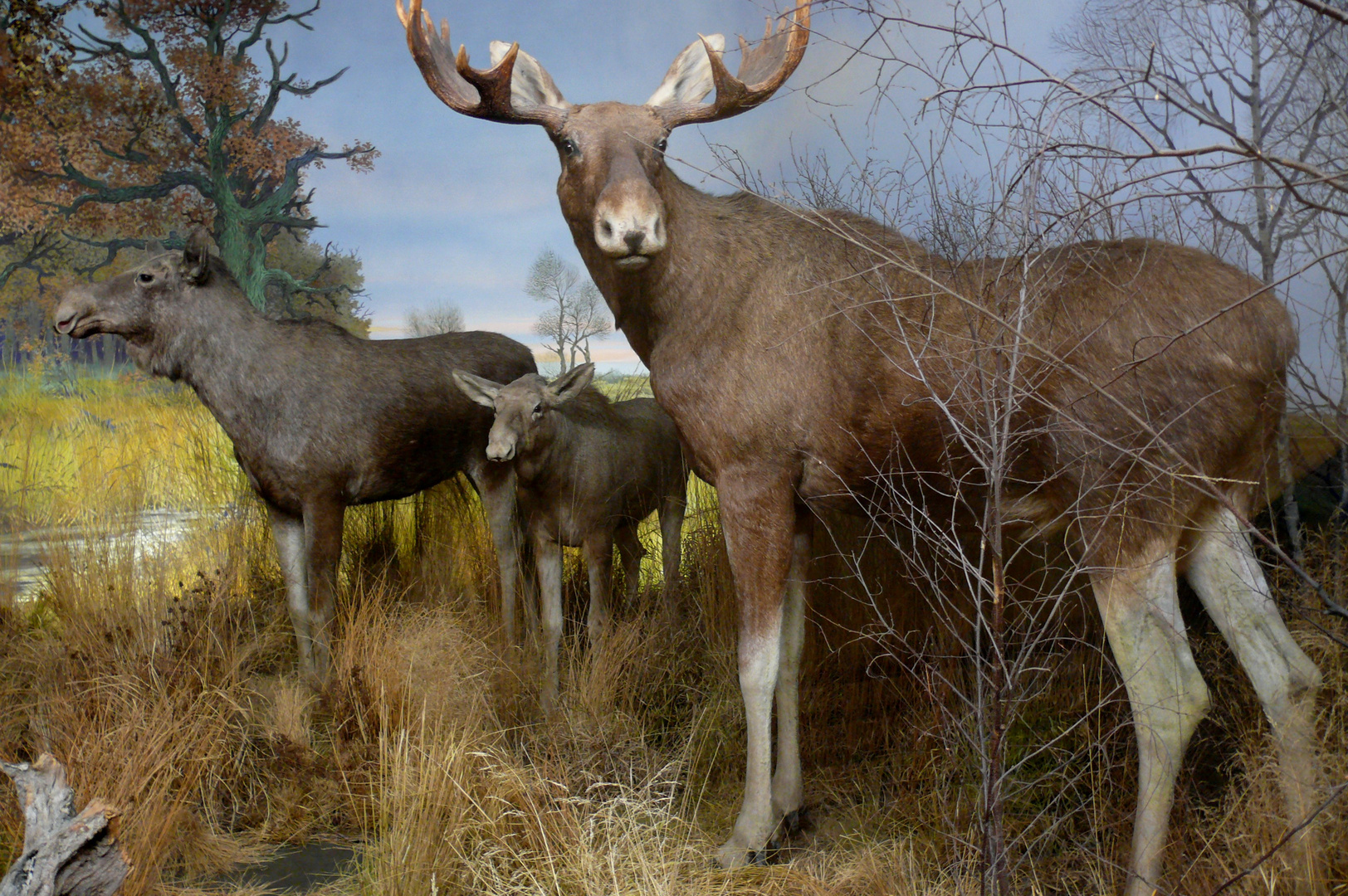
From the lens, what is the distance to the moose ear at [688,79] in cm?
343

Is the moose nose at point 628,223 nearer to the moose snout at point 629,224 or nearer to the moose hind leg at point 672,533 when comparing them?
the moose snout at point 629,224

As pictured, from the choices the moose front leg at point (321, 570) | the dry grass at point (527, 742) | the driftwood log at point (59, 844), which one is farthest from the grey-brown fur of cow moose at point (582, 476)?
the driftwood log at point (59, 844)

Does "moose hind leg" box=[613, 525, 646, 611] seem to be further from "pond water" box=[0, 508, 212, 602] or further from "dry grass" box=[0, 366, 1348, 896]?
"pond water" box=[0, 508, 212, 602]

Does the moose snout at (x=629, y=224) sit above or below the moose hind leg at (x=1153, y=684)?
above

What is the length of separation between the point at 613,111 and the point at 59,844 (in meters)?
2.59

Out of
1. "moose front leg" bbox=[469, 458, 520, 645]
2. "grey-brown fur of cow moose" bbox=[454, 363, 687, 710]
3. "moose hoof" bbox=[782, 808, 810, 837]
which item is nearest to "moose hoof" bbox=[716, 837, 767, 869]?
"moose hoof" bbox=[782, 808, 810, 837]

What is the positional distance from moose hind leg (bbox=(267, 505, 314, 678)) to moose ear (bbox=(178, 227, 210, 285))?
40.7 inches

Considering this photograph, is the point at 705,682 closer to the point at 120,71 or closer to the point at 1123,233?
the point at 1123,233

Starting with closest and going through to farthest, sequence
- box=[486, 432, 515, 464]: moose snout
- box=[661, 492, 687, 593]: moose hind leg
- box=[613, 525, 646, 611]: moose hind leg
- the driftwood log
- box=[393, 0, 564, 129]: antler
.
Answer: the driftwood log < box=[393, 0, 564, 129]: antler < box=[486, 432, 515, 464]: moose snout < box=[661, 492, 687, 593]: moose hind leg < box=[613, 525, 646, 611]: moose hind leg

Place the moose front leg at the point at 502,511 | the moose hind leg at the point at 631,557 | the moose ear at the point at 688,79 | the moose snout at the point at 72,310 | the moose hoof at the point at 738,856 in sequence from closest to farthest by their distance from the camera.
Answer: the moose hoof at the point at 738,856
the moose ear at the point at 688,79
the moose snout at the point at 72,310
the moose front leg at the point at 502,511
the moose hind leg at the point at 631,557

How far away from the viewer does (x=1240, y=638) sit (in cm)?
284

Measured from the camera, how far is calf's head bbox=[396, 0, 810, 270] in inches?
109

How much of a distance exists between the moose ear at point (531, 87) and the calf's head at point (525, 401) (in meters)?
1.17

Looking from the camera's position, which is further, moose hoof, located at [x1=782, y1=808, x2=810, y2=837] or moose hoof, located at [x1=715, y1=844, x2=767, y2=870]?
moose hoof, located at [x1=782, y1=808, x2=810, y2=837]
